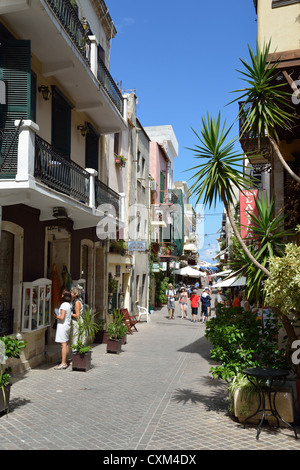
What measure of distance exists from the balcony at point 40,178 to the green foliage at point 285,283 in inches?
184

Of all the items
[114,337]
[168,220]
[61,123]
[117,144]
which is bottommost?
[114,337]

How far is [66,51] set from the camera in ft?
33.7

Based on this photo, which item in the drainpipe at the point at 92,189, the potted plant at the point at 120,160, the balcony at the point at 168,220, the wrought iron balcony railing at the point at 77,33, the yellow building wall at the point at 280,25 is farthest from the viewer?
the balcony at the point at 168,220

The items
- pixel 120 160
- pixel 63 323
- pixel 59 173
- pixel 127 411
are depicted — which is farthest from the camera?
pixel 120 160

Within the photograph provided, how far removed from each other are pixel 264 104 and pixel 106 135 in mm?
11104

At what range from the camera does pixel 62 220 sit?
414 inches

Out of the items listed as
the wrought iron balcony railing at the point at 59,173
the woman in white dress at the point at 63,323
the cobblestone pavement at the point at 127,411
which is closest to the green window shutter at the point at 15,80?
the wrought iron balcony railing at the point at 59,173

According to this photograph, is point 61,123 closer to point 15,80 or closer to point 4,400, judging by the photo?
point 15,80

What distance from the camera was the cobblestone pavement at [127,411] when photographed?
5648 millimetres

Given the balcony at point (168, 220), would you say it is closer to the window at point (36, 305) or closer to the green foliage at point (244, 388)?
the window at point (36, 305)

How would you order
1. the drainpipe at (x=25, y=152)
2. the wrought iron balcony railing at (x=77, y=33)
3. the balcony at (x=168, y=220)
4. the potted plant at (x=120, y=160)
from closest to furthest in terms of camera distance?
the drainpipe at (x=25, y=152)
the wrought iron balcony railing at (x=77, y=33)
the potted plant at (x=120, y=160)
the balcony at (x=168, y=220)

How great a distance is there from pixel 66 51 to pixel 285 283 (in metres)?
7.66

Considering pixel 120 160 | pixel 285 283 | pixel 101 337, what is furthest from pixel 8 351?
pixel 120 160
